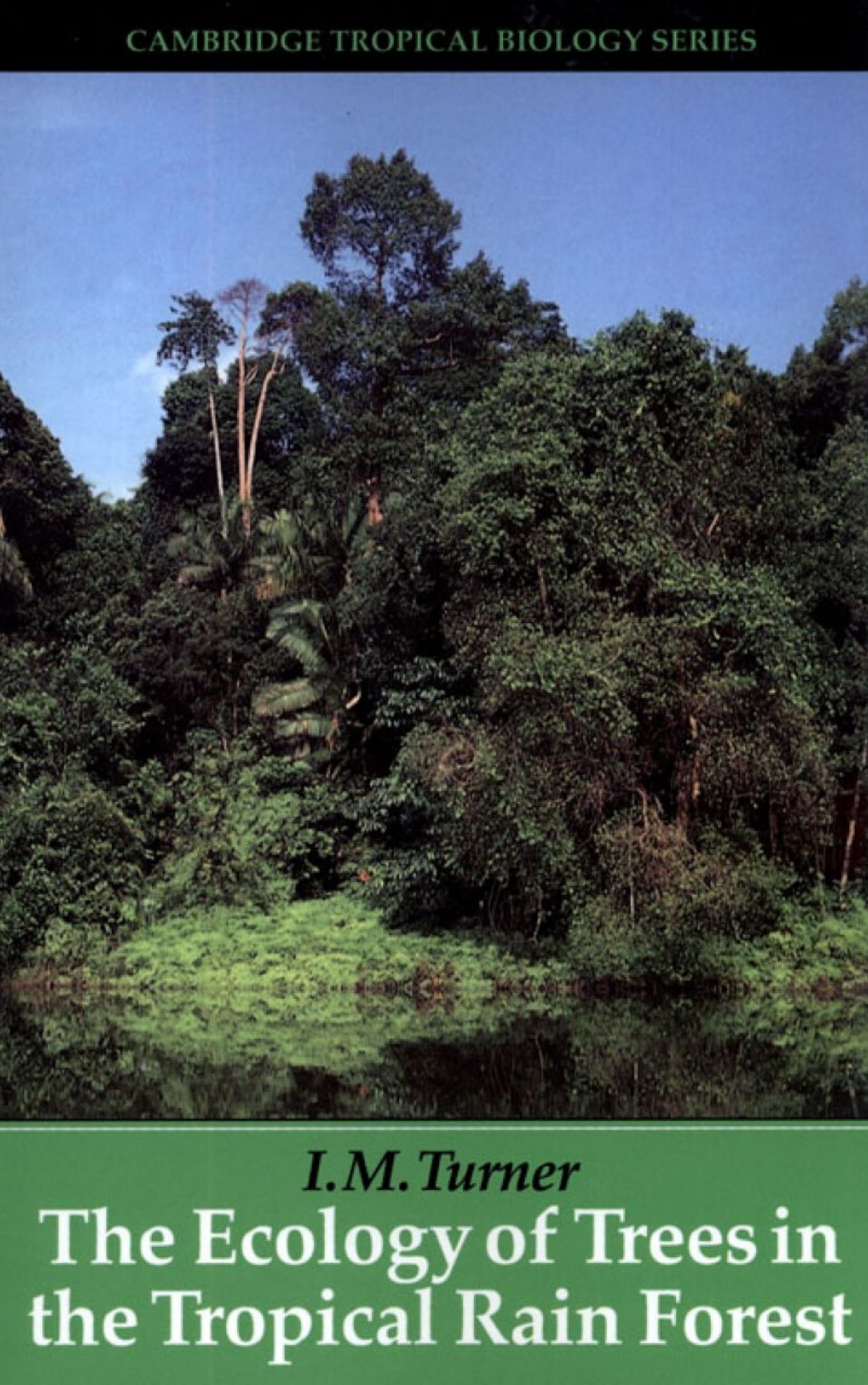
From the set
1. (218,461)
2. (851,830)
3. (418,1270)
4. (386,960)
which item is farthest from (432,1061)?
(218,461)

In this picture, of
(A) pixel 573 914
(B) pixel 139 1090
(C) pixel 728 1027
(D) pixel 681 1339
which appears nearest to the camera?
(D) pixel 681 1339

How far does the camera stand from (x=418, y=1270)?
15.2 feet

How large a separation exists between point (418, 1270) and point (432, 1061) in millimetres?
3590

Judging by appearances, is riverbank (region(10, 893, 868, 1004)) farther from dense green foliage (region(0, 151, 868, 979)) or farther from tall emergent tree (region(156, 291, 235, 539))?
tall emergent tree (region(156, 291, 235, 539))

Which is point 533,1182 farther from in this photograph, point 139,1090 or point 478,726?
point 478,726

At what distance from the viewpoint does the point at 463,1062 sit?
818 centimetres

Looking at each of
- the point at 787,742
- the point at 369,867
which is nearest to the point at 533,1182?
the point at 787,742

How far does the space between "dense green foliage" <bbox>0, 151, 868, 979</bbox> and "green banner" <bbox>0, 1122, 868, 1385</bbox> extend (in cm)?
445

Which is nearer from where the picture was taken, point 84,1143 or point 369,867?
point 84,1143

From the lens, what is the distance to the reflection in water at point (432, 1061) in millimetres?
7199

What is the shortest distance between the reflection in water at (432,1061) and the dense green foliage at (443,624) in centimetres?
65

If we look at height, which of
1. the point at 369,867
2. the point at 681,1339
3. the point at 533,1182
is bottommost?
the point at 681,1339
